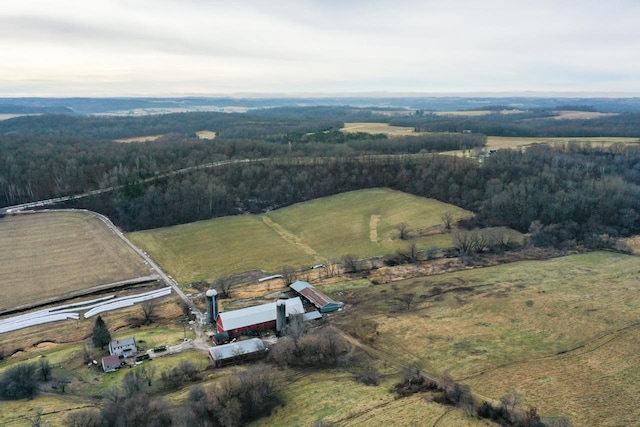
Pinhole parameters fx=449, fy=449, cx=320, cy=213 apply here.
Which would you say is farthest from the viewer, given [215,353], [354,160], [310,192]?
[354,160]

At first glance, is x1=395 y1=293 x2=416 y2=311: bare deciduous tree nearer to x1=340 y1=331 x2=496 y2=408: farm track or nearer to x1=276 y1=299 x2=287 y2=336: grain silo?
x1=340 y1=331 x2=496 y2=408: farm track

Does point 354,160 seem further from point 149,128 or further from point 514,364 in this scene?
point 149,128

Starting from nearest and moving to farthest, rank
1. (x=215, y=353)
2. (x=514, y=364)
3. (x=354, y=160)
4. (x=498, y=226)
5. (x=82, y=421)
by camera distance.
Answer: (x=82, y=421)
(x=514, y=364)
(x=215, y=353)
(x=498, y=226)
(x=354, y=160)

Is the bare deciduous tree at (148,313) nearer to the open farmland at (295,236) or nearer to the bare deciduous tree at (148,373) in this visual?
the open farmland at (295,236)

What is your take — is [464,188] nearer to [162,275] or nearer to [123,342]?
[162,275]

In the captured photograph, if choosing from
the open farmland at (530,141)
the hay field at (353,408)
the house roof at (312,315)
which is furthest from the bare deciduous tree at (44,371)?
the open farmland at (530,141)

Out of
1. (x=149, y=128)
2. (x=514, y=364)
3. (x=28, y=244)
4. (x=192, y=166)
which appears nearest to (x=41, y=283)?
(x=28, y=244)
